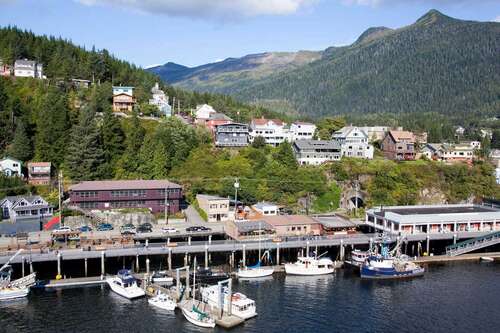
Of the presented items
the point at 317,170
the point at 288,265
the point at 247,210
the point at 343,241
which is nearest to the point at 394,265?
the point at 343,241

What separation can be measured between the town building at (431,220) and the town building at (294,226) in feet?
30.1

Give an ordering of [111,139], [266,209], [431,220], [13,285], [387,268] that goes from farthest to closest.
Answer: [111,139]
[266,209]
[431,220]
[387,268]
[13,285]

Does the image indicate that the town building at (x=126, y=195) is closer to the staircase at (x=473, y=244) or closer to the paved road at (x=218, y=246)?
the paved road at (x=218, y=246)

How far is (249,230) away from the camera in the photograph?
69.6 metres

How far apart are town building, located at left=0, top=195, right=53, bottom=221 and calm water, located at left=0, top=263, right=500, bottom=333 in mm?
22357

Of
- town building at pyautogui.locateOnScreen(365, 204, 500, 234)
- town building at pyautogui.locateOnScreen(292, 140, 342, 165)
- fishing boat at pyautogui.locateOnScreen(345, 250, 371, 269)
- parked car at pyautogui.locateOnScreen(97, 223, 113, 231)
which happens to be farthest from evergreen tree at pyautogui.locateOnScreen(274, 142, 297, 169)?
parked car at pyautogui.locateOnScreen(97, 223, 113, 231)

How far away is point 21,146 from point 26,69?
34176mm

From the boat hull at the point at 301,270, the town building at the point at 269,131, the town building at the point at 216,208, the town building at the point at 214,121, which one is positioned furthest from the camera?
the town building at the point at 269,131

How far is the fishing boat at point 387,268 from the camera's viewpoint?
60.6m

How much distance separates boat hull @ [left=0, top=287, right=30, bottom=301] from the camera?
5050 cm

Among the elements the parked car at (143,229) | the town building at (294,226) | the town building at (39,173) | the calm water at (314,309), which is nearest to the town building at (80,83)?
the town building at (39,173)

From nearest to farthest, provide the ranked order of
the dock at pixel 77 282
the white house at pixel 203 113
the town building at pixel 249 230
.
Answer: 1. the dock at pixel 77 282
2. the town building at pixel 249 230
3. the white house at pixel 203 113

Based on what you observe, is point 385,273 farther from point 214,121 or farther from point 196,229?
point 214,121

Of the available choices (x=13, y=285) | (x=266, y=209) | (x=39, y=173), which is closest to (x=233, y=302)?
(x=13, y=285)
